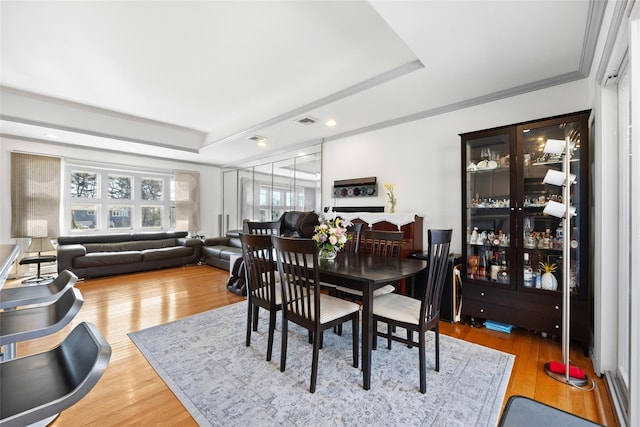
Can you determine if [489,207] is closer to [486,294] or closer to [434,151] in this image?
[486,294]

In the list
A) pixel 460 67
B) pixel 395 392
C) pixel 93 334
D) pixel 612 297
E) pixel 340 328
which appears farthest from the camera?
pixel 340 328

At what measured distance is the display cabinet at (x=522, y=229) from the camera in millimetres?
2357

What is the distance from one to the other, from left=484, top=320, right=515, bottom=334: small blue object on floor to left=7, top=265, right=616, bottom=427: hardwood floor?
5 cm

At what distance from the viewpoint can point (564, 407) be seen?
171 centimetres

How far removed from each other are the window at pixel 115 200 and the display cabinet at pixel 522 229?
6556mm

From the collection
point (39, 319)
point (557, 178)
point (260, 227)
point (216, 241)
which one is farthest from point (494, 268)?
point (216, 241)

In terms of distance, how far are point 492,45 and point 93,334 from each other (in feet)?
9.81

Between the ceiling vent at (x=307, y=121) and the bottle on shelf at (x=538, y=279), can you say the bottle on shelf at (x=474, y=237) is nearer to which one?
the bottle on shelf at (x=538, y=279)

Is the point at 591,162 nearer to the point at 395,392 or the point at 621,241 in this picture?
the point at 621,241

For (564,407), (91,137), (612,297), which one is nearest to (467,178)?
(612,297)

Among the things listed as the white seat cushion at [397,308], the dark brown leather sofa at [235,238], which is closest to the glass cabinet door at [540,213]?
the white seat cushion at [397,308]

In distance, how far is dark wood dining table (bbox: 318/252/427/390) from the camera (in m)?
1.83

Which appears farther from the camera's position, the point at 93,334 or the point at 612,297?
the point at 612,297

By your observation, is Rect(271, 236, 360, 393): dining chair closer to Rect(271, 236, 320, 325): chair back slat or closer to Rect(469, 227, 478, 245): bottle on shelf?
Rect(271, 236, 320, 325): chair back slat
